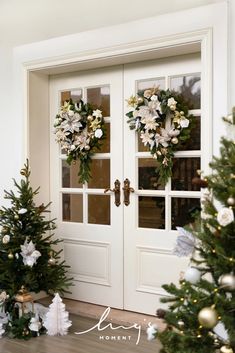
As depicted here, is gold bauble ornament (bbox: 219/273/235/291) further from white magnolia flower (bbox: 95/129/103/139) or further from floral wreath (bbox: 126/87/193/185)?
white magnolia flower (bbox: 95/129/103/139)

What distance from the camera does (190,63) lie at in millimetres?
3086

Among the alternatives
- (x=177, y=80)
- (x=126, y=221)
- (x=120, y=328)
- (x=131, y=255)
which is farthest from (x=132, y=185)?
(x=120, y=328)

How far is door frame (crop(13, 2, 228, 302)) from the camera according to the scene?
2.73 metres

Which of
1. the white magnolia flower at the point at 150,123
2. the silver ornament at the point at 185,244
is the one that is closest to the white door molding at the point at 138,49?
the white magnolia flower at the point at 150,123

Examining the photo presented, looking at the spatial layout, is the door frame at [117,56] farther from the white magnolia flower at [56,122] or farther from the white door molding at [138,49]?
the white magnolia flower at [56,122]

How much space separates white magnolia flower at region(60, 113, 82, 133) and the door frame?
0.35 metres

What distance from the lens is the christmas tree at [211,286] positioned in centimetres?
160

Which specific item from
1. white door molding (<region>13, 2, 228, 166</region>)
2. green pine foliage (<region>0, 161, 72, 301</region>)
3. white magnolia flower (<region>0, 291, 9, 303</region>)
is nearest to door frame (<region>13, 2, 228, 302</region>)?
white door molding (<region>13, 2, 228, 166</region>)

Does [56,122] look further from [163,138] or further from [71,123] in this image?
[163,138]

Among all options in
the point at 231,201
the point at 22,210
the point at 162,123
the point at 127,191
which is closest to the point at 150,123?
the point at 162,123

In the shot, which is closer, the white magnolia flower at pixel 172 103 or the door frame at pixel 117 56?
the door frame at pixel 117 56

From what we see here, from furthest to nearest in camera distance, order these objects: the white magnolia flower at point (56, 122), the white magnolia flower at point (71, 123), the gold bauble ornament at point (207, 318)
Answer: the white magnolia flower at point (56, 122)
the white magnolia flower at point (71, 123)
the gold bauble ornament at point (207, 318)

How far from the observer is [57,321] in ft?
9.95

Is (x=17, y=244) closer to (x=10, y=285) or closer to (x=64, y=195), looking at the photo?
(x=10, y=285)
